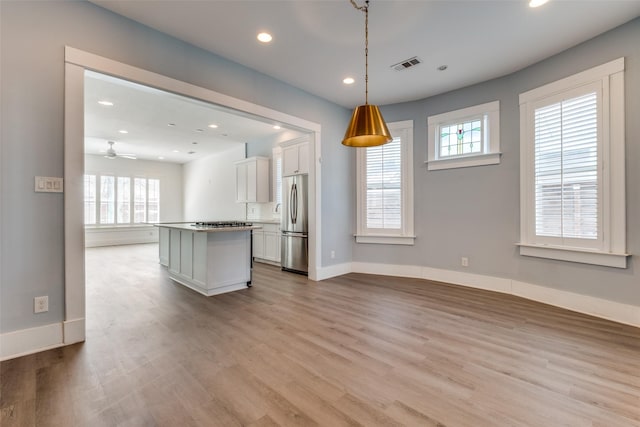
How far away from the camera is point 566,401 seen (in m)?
1.69

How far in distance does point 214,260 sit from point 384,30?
3.48 meters

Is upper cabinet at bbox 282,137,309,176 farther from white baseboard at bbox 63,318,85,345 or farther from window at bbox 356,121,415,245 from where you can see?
white baseboard at bbox 63,318,85,345

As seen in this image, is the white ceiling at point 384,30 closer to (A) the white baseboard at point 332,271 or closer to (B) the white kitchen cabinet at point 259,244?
(A) the white baseboard at point 332,271

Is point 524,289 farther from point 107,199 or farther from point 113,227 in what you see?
point 107,199


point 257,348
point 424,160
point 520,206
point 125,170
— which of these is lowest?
point 257,348

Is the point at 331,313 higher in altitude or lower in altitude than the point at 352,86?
lower

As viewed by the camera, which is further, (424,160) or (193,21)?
(424,160)

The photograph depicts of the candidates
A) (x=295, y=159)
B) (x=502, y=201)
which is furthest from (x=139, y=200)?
(x=502, y=201)

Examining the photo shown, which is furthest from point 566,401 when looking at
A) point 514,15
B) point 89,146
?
point 89,146

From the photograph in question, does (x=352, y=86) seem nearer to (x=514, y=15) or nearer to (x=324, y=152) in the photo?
(x=324, y=152)

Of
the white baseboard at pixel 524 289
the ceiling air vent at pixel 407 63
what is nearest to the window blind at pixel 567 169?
the white baseboard at pixel 524 289

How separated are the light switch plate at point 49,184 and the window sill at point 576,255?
16.7ft

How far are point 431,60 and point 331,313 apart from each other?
3289 millimetres

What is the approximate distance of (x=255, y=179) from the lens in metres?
6.72
